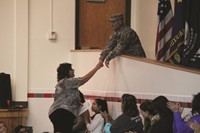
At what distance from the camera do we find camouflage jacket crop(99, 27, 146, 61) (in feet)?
19.8

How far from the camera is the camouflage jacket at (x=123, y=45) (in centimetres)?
602

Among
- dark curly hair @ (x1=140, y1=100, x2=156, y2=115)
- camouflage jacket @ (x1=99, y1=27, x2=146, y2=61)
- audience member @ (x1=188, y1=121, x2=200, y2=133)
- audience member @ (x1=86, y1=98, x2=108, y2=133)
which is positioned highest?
camouflage jacket @ (x1=99, y1=27, x2=146, y2=61)

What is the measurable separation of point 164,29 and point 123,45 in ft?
1.94

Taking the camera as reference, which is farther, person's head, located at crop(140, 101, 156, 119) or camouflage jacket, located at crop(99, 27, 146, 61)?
camouflage jacket, located at crop(99, 27, 146, 61)

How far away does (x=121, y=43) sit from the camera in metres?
6.01

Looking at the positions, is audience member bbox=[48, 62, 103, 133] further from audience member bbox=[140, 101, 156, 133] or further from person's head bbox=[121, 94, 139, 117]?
audience member bbox=[140, 101, 156, 133]

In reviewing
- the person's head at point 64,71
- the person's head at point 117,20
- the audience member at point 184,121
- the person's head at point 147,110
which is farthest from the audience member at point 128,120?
the person's head at point 117,20

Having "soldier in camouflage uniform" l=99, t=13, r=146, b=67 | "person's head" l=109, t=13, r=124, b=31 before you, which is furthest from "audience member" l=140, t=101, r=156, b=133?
"person's head" l=109, t=13, r=124, b=31

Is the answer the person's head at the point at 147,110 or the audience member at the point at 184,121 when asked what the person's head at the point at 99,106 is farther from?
the audience member at the point at 184,121

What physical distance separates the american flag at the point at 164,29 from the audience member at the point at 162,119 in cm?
140

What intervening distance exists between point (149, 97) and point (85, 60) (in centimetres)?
188

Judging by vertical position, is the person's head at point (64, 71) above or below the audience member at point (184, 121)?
above

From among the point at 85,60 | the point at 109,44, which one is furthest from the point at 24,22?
the point at 109,44

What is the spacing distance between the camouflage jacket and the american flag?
38 cm
